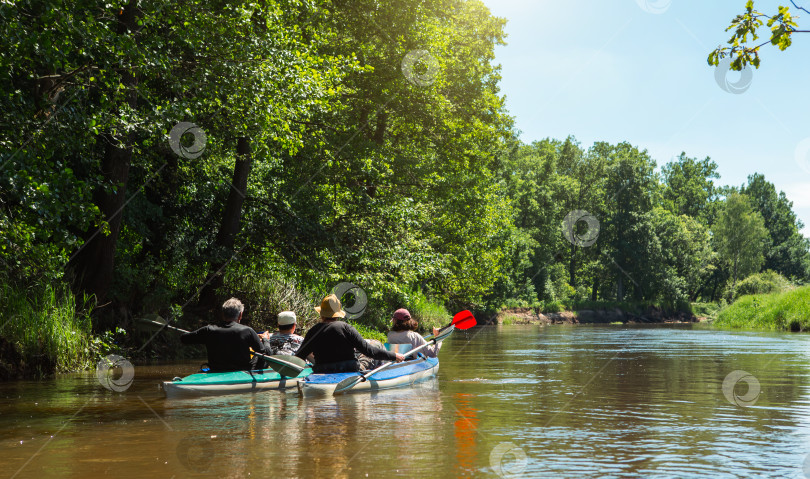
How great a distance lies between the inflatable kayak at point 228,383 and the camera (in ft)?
32.7

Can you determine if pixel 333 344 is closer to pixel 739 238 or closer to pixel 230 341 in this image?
pixel 230 341

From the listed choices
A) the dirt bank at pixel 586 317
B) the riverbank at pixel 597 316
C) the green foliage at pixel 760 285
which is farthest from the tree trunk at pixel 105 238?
the green foliage at pixel 760 285

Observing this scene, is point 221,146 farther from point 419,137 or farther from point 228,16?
point 419,137

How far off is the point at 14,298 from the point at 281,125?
17.9 ft

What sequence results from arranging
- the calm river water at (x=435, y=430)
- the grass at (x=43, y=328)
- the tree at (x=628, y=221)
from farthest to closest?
the tree at (x=628, y=221) < the grass at (x=43, y=328) < the calm river water at (x=435, y=430)

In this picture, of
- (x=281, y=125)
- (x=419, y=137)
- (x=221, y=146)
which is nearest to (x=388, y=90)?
(x=419, y=137)

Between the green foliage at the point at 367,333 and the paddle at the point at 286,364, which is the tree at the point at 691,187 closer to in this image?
the green foliage at the point at 367,333

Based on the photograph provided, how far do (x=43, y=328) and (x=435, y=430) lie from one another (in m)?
8.08

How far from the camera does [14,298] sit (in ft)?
40.6

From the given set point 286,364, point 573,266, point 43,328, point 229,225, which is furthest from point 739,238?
point 43,328

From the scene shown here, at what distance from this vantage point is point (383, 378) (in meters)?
11.2

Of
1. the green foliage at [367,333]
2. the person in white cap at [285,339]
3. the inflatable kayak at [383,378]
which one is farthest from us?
the green foliage at [367,333]

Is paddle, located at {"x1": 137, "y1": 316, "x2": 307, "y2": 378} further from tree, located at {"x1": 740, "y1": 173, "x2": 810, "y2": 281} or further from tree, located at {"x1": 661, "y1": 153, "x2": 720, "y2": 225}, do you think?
tree, located at {"x1": 740, "y1": 173, "x2": 810, "y2": 281}

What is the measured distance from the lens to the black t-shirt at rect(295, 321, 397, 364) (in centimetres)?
1055
